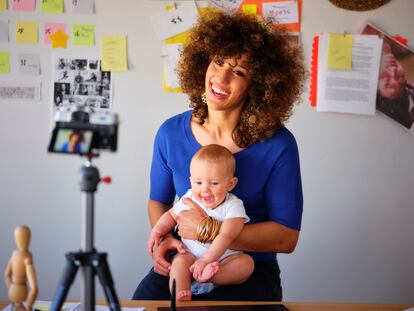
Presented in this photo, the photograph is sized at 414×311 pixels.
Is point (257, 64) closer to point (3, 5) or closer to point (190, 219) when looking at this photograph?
point (190, 219)

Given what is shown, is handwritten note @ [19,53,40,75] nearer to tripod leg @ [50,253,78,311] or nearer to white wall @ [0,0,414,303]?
white wall @ [0,0,414,303]

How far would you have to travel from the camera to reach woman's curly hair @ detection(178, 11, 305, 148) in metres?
1.71

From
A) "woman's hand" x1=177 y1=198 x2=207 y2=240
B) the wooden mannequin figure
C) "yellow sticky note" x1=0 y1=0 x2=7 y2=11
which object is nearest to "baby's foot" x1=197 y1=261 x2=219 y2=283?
"woman's hand" x1=177 y1=198 x2=207 y2=240

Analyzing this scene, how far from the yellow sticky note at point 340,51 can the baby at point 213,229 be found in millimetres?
1238

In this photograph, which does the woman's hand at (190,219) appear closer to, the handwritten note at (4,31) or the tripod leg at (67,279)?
the tripod leg at (67,279)

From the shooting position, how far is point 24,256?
952 millimetres

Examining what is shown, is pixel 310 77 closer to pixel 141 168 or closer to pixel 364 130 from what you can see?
pixel 364 130

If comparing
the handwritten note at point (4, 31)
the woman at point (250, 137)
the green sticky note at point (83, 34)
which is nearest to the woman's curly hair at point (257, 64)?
the woman at point (250, 137)

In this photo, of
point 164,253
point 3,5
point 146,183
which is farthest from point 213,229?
point 3,5

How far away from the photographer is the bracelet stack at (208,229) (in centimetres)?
152

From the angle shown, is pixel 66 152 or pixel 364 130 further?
pixel 364 130

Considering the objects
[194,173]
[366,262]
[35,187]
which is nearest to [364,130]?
[366,262]

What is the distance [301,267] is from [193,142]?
3.96ft

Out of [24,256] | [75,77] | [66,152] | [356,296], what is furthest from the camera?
[356,296]
